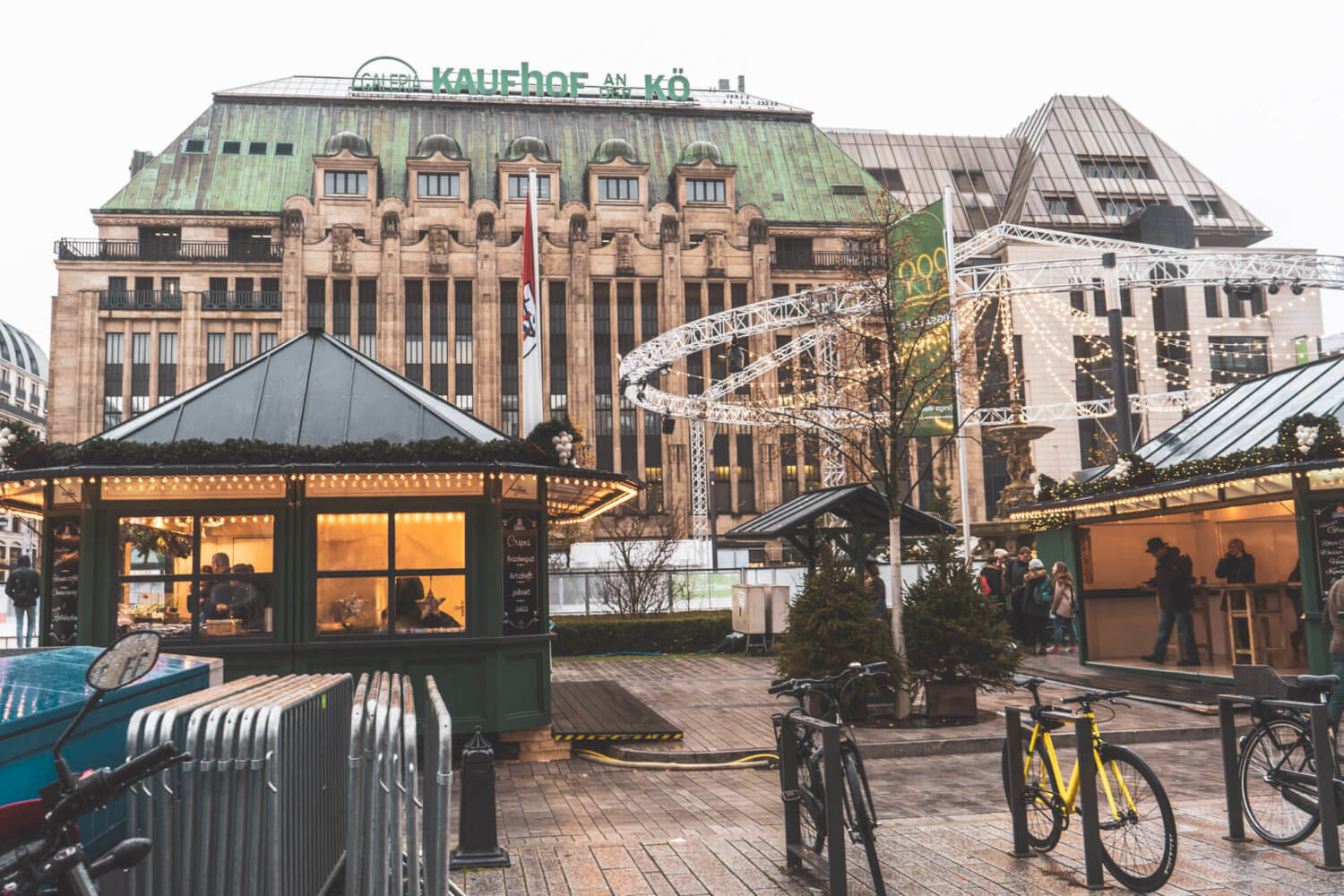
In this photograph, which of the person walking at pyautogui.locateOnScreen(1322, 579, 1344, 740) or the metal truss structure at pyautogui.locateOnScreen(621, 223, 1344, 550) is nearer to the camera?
the person walking at pyautogui.locateOnScreen(1322, 579, 1344, 740)

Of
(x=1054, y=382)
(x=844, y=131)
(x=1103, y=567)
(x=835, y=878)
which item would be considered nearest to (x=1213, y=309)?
(x=1054, y=382)

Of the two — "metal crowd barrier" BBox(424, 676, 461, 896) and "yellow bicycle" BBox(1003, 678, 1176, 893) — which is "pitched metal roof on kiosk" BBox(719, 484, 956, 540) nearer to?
"yellow bicycle" BBox(1003, 678, 1176, 893)

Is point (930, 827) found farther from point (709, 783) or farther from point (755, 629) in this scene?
point (755, 629)

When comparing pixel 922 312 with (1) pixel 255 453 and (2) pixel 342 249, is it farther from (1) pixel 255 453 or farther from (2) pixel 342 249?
(2) pixel 342 249

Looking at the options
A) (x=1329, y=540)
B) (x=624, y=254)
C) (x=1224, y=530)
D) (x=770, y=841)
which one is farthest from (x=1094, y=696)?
(x=624, y=254)

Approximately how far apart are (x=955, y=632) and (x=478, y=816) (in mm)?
7278

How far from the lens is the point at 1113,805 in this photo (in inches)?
267

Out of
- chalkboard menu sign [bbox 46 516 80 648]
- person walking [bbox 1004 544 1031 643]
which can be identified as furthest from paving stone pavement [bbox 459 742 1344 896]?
person walking [bbox 1004 544 1031 643]

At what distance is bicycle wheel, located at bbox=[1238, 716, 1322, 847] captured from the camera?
738 cm

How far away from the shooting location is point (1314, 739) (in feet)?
22.5

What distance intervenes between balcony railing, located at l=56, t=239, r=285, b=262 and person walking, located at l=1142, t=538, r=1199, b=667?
55.8 m

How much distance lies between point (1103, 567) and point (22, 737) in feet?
62.7

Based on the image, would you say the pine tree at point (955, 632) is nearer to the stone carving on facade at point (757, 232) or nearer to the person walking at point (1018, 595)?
the person walking at point (1018, 595)

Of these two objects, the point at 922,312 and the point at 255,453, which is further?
the point at 922,312
